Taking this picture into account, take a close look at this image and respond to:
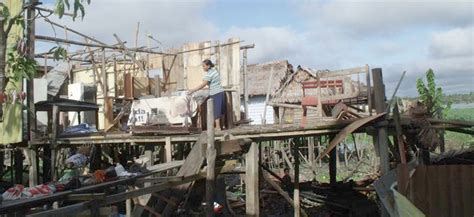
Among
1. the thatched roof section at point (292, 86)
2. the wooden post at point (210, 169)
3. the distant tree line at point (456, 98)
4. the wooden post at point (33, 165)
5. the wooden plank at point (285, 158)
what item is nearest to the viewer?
the wooden post at point (210, 169)

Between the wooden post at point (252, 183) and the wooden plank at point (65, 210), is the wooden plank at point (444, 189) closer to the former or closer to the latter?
the wooden post at point (252, 183)

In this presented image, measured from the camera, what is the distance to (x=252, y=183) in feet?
23.7

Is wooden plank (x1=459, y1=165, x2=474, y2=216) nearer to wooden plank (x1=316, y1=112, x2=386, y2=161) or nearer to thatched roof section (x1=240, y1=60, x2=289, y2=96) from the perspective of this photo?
wooden plank (x1=316, y1=112, x2=386, y2=161)

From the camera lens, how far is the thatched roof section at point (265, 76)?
2497cm

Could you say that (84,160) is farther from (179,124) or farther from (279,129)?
(279,129)

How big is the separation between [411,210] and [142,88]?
11327 millimetres

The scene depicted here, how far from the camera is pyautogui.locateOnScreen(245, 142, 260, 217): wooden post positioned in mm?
7133

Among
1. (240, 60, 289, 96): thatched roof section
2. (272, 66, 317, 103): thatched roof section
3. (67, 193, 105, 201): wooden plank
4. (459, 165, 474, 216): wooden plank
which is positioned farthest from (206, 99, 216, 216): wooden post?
(240, 60, 289, 96): thatched roof section

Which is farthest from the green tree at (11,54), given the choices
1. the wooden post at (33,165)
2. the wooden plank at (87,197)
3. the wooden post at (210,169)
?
the wooden post at (33,165)

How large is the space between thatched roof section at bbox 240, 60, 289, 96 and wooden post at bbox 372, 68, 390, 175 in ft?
56.1

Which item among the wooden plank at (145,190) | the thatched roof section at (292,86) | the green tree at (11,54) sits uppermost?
the thatched roof section at (292,86)

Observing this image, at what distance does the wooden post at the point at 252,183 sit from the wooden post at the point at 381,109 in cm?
177

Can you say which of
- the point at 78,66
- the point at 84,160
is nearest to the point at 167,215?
the point at 84,160

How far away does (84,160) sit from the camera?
998 centimetres
